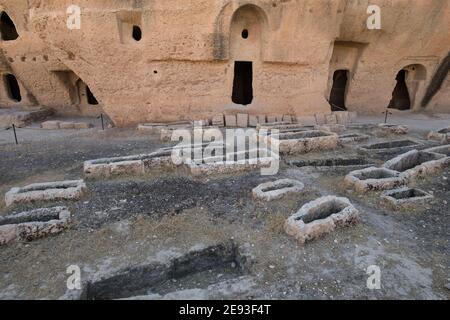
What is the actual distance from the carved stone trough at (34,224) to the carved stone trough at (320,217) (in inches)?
129

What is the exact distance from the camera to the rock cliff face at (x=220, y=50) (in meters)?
9.34

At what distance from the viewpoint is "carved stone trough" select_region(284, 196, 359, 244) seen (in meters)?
4.14

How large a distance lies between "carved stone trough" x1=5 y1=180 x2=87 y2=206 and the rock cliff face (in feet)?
17.7

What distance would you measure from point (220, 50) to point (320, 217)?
6.94m

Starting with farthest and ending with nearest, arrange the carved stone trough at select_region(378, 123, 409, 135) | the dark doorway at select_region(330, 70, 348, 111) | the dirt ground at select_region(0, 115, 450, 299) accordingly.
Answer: the dark doorway at select_region(330, 70, 348, 111)
the carved stone trough at select_region(378, 123, 409, 135)
the dirt ground at select_region(0, 115, 450, 299)

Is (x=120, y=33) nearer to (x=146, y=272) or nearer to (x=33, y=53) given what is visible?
(x=33, y=53)

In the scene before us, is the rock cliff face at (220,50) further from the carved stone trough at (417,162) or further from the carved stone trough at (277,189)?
the carved stone trough at (277,189)

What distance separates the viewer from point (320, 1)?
9.50 metres

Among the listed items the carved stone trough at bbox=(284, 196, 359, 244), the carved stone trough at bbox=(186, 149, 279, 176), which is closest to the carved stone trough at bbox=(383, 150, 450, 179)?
the carved stone trough at bbox=(284, 196, 359, 244)

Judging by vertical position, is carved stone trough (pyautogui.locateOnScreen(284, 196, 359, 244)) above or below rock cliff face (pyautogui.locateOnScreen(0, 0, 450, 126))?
below

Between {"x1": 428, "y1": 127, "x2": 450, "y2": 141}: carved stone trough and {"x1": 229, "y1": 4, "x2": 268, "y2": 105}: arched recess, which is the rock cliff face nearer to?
{"x1": 229, "y1": 4, "x2": 268, "y2": 105}: arched recess
